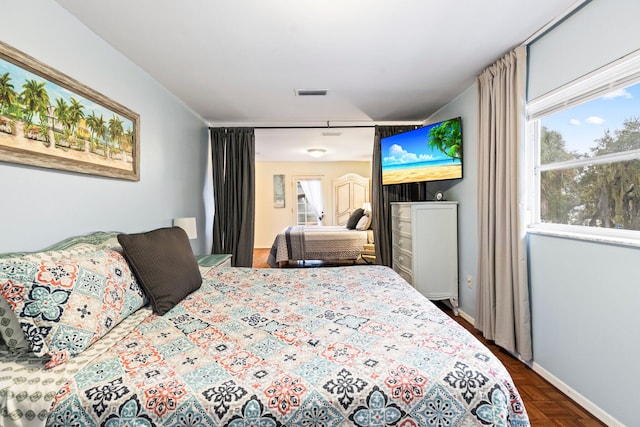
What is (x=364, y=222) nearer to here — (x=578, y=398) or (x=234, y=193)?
(x=234, y=193)

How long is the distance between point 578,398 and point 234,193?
3927 mm

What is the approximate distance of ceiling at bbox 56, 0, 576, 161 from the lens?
65.2 inches

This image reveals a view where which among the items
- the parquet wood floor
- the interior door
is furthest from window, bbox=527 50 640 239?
the interior door

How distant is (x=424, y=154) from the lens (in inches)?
130

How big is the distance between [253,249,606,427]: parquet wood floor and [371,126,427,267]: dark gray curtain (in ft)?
6.63

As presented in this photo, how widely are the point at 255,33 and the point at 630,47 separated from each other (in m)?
2.09

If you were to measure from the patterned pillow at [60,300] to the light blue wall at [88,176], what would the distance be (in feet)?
1.19

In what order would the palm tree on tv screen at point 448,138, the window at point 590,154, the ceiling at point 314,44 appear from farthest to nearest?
1. the palm tree on tv screen at point 448,138
2. the ceiling at point 314,44
3. the window at point 590,154

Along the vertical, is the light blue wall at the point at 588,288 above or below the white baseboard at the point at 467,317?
above

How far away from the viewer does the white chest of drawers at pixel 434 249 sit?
3.11m

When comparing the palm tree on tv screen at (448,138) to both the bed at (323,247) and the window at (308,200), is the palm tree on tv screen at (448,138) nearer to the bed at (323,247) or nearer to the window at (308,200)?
the bed at (323,247)

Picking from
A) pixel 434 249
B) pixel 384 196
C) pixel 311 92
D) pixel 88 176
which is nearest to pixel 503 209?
pixel 434 249

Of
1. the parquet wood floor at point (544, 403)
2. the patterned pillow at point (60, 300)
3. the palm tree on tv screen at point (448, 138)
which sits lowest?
the parquet wood floor at point (544, 403)

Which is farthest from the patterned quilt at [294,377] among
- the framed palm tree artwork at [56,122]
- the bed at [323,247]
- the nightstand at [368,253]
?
the bed at [323,247]
